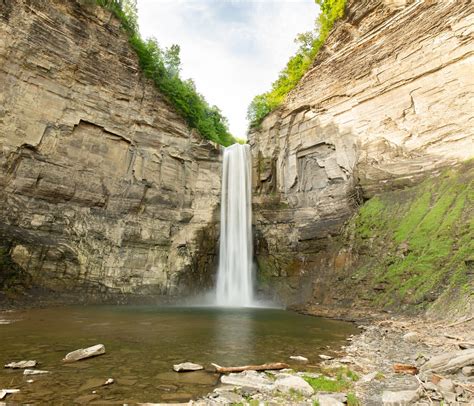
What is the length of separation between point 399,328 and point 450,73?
45.5ft

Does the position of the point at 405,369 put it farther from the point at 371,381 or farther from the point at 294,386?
the point at 294,386

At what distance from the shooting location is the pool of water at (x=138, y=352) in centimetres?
430

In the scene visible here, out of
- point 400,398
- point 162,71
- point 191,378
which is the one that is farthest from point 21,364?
point 162,71

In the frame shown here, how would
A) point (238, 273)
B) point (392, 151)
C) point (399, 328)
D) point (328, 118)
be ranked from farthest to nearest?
point (238, 273) < point (328, 118) < point (392, 151) < point (399, 328)

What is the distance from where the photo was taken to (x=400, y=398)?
11.7ft

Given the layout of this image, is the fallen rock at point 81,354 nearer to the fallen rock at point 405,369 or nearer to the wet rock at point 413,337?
the fallen rock at point 405,369

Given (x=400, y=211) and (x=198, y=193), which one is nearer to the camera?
(x=400, y=211)

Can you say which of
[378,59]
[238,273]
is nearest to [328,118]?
[378,59]

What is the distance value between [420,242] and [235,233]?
13.5m

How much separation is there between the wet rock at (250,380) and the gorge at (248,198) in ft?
4.07

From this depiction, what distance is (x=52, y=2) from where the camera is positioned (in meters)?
19.3

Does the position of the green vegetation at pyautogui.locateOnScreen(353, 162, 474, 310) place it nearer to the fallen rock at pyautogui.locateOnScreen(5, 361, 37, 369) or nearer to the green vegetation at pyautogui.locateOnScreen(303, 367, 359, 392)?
the green vegetation at pyautogui.locateOnScreen(303, 367, 359, 392)

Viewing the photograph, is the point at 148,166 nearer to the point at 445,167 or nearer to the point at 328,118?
the point at 328,118

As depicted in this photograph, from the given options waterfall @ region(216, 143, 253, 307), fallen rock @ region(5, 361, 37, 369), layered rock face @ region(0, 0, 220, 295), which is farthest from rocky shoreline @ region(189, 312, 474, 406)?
waterfall @ region(216, 143, 253, 307)
